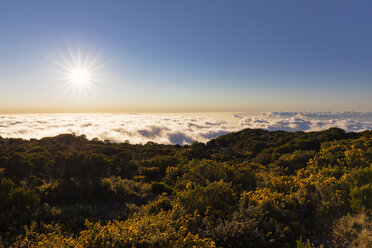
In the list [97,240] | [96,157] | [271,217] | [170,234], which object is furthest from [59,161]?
[271,217]

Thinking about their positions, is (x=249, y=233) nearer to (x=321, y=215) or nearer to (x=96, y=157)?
(x=321, y=215)

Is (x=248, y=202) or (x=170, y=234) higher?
(x=170, y=234)

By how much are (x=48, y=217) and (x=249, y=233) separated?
21.2ft

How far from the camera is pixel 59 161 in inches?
422

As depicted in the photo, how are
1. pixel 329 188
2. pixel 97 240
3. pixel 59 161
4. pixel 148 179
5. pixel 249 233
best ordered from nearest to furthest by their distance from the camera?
pixel 97 240
pixel 249 233
pixel 329 188
pixel 59 161
pixel 148 179

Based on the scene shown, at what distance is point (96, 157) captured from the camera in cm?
1115

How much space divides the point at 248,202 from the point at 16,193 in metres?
7.90

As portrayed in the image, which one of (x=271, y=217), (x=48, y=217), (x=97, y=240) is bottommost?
(x=48, y=217)

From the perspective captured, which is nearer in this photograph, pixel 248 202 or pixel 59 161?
pixel 248 202

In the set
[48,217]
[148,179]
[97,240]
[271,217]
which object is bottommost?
[148,179]

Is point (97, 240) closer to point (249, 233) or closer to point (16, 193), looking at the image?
point (249, 233)

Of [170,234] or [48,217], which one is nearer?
[170,234]

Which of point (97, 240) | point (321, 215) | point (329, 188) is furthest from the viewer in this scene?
point (329, 188)

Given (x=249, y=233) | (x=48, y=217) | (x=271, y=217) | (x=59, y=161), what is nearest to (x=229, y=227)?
(x=249, y=233)
